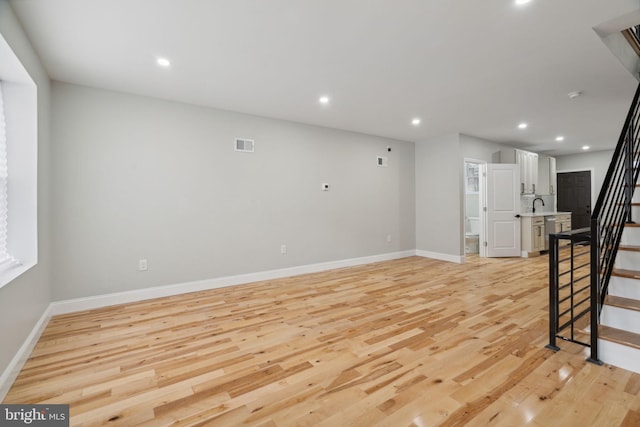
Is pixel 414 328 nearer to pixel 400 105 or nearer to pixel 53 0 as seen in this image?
pixel 400 105

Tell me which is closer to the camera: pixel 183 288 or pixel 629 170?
pixel 629 170

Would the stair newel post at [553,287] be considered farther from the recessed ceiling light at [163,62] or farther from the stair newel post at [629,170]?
the recessed ceiling light at [163,62]

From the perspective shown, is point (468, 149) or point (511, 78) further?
point (468, 149)

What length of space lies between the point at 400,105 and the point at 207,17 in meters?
2.77

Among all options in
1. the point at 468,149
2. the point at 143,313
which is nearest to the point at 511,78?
the point at 468,149

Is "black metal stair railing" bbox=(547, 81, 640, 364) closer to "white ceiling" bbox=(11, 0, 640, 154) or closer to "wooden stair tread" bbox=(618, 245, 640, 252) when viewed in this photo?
"wooden stair tread" bbox=(618, 245, 640, 252)

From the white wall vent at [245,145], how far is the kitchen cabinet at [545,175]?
742 centimetres

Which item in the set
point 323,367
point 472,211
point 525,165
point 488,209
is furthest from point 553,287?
point 525,165

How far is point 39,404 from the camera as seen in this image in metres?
1.73

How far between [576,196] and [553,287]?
821cm

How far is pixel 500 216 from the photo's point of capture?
6.24 m

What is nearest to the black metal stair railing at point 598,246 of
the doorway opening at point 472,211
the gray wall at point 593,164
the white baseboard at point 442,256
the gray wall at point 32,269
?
the white baseboard at point 442,256

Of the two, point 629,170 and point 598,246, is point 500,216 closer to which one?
point 629,170

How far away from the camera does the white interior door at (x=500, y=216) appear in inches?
245
